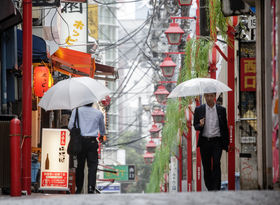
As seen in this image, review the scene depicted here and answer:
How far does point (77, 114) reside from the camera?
12406mm

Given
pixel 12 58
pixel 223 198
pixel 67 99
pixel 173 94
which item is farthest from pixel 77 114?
pixel 223 198

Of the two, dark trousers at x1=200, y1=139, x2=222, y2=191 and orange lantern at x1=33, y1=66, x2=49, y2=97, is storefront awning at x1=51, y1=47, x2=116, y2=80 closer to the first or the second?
orange lantern at x1=33, y1=66, x2=49, y2=97

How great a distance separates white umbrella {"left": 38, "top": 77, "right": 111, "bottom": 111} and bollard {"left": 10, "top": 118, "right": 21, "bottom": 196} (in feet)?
7.67

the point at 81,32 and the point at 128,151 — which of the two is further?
the point at 128,151

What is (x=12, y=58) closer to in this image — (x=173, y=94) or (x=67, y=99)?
(x=67, y=99)

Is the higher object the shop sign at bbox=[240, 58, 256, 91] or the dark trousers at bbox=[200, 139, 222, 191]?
the shop sign at bbox=[240, 58, 256, 91]

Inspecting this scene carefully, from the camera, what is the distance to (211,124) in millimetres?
12266

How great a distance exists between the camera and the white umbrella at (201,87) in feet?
44.7

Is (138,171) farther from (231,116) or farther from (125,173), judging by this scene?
(231,116)

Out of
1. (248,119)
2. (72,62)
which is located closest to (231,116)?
(248,119)

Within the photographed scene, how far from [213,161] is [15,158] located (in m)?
3.75

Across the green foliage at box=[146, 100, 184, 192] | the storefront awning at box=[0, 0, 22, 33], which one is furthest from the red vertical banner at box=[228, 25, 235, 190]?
the green foliage at box=[146, 100, 184, 192]

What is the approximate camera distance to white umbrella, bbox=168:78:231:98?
1364 cm

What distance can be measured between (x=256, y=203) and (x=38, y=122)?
38.0 ft
